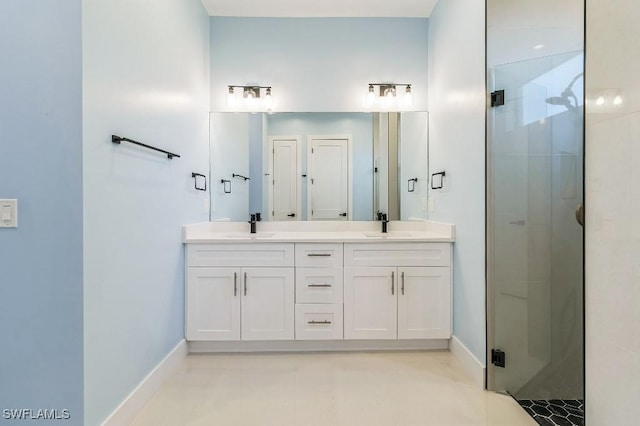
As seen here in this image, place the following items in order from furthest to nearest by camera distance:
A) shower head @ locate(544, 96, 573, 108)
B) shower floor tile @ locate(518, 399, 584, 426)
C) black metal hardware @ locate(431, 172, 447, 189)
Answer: black metal hardware @ locate(431, 172, 447, 189)
shower head @ locate(544, 96, 573, 108)
shower floor tile @ locate(518, 399, 584, 426)

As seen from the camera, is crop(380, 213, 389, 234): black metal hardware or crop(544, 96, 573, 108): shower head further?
crop(380, 213, 389, 234): black metal hardware

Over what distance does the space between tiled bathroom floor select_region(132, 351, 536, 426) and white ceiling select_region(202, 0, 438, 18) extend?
275 cm

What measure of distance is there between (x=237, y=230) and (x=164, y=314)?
41.5 inches

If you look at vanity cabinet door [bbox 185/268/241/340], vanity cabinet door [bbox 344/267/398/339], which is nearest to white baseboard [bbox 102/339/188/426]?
vanity cabinet door [bbox 185/268/241/340]

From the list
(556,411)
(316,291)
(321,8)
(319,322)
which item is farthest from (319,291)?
(321,8)

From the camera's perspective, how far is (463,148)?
2.25 meters

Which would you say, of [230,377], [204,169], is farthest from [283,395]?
[204,169]

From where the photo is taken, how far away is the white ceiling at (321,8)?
Answer: 2.71 m

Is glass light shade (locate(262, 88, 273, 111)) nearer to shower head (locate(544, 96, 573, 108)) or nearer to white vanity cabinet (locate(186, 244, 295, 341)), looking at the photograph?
white vanity cabinet (locate(186, 244, 295, 341))

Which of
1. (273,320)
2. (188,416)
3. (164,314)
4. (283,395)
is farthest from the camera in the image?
(273,320)

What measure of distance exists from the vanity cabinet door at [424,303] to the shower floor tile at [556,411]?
68 centimetres

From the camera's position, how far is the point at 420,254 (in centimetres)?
246

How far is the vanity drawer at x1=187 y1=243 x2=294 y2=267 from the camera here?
95.3 inches

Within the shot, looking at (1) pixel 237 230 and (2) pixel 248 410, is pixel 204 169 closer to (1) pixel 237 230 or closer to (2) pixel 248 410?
(1) pixel 237 230
